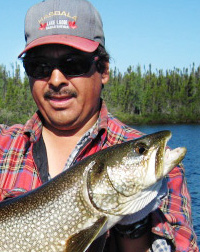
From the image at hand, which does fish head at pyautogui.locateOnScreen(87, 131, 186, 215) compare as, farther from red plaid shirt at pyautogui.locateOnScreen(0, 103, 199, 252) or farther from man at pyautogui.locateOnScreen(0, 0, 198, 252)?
man at pyautogui.locateOnScreen(0, 0, 198, 252)

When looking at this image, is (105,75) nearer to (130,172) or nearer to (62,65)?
(62,65)

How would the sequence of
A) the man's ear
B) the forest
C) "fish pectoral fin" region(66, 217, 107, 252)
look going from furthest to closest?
the forest
the man's ear
"fish pectoral fin" region(66, 217, 107, 252)

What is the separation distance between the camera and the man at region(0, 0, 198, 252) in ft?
10.1

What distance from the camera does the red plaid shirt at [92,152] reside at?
2801 mm

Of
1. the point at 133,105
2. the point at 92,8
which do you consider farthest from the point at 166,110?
the point at 92,8

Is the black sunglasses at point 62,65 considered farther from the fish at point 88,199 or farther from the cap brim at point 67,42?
the fish at point 88,199

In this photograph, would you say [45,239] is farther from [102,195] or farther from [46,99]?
[46,99]

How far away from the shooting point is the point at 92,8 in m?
3.30

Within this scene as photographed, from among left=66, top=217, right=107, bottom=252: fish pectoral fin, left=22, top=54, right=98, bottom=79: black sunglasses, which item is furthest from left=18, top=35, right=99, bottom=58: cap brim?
left=66, top=217, right=107, bottom=252: fish pectoral fin

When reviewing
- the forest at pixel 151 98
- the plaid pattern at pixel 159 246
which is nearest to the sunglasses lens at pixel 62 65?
the plaid pattern at pixel 159 246

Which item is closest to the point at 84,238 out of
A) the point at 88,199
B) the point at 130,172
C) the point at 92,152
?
the point at 88,199

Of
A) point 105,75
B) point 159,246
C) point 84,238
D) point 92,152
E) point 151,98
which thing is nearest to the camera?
point 84,238

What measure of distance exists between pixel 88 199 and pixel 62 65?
3.79 ft

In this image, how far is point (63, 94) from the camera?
3.13 meters
